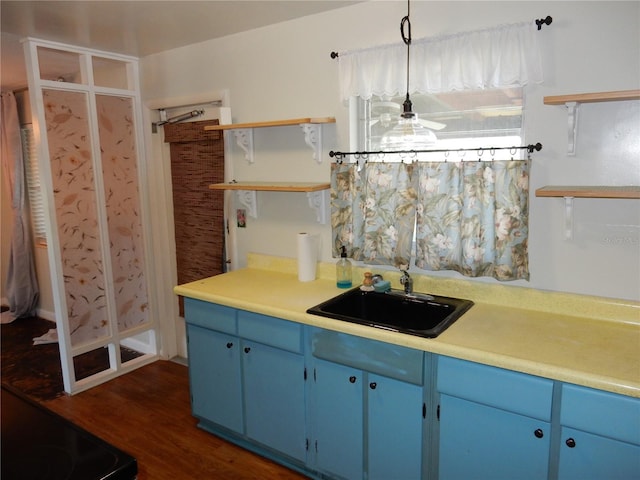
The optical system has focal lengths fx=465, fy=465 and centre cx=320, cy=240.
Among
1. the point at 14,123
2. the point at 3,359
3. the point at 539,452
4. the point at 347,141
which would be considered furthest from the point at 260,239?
the point at 14,123

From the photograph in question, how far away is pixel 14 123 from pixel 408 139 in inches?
166

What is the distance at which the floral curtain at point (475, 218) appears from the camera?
2.05 metres

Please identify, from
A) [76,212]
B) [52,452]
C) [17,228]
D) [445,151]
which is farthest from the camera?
[17,228]

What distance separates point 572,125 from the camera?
192cm

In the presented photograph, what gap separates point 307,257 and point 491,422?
132cm

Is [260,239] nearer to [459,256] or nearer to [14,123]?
[459,256]

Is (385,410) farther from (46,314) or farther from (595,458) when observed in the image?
(46,314)

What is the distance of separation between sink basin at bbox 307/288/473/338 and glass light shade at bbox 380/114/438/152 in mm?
758

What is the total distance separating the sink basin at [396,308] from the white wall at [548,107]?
0.22 m

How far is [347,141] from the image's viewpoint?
2.59m

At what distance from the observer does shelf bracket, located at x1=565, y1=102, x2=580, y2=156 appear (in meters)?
1.89

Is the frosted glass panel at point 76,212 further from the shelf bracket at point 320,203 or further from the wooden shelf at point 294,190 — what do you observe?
the shelf bracket at point 320,203

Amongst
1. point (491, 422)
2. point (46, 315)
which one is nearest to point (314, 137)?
point (491, 422)

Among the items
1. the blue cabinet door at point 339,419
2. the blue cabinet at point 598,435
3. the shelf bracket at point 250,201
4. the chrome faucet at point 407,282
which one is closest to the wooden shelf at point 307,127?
the shelf bracket at point 250,201
